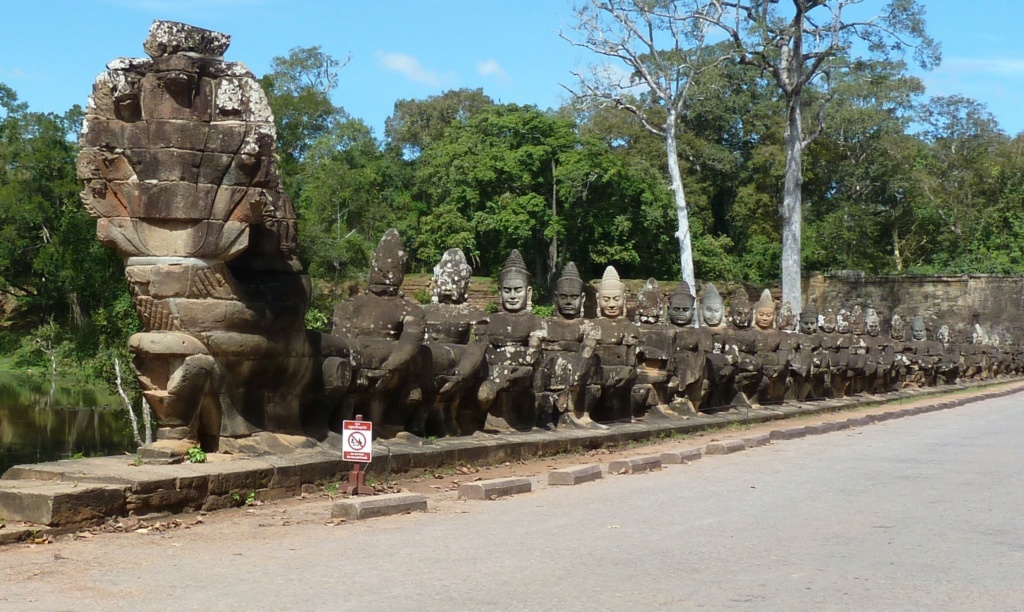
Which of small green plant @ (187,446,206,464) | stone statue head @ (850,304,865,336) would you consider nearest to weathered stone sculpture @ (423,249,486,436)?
small green plant @ (187,446,206,464)

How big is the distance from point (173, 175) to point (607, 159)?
115 feet

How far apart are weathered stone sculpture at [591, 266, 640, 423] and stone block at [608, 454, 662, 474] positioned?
124 inches

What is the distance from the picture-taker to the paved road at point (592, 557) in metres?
5.52

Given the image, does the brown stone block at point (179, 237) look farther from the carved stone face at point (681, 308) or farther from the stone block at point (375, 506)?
the carved stone face at point (681, 308)

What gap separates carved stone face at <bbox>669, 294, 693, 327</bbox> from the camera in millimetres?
18250

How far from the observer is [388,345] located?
10.1m

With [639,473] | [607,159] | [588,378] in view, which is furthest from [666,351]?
[607,159]

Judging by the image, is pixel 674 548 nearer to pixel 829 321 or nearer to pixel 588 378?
pixel 588 378

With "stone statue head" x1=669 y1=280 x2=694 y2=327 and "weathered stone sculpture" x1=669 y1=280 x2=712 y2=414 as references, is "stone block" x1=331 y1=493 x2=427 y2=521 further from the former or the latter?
"stone statue head" x1=669 y1=280 x2=694 y2=327

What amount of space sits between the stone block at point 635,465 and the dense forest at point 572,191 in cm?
1432

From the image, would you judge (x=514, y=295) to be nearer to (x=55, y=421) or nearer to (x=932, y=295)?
(x=55, y=421)

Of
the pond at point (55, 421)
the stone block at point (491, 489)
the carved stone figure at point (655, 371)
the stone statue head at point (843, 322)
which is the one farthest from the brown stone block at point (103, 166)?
the stone statue head at point (843, 322)

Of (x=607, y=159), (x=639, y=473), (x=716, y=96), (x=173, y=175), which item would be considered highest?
(x=716, y=96)

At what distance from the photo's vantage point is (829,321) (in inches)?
1085
